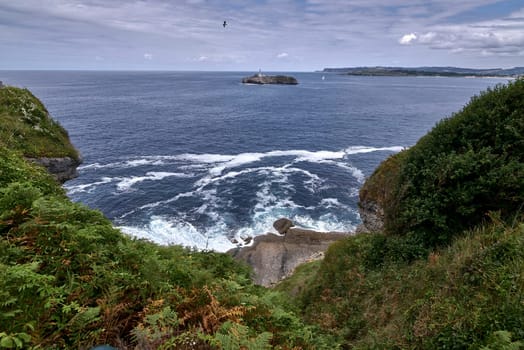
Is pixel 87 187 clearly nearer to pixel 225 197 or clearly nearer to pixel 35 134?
pixel 225 197

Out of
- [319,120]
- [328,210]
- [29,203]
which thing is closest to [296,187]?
[328,210]

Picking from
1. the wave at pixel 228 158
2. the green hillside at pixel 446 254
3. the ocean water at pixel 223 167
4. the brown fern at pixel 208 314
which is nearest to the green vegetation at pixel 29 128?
the ocean water at pixel 223 167

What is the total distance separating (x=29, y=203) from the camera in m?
7.61

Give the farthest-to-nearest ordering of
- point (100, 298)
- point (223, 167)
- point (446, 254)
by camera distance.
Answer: point (223, 167)
point (446, 254)
point (100, 298)

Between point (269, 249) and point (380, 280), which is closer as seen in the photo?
point (380, 280)

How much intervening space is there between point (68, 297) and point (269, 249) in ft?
106

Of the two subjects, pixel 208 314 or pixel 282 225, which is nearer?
pixel 208 314

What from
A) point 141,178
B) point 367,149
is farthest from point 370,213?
point 367,149

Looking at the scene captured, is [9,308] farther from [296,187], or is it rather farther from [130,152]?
[130,152]

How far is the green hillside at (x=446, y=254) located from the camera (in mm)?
7578

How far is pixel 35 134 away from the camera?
78.4 feet

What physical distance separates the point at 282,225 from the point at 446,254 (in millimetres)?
28448

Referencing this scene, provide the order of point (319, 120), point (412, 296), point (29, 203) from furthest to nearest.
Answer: point (319, 120)
point (412, 296)
point (29, 203)

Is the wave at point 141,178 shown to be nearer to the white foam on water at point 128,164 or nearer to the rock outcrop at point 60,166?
the white foam on water at point 128,164
